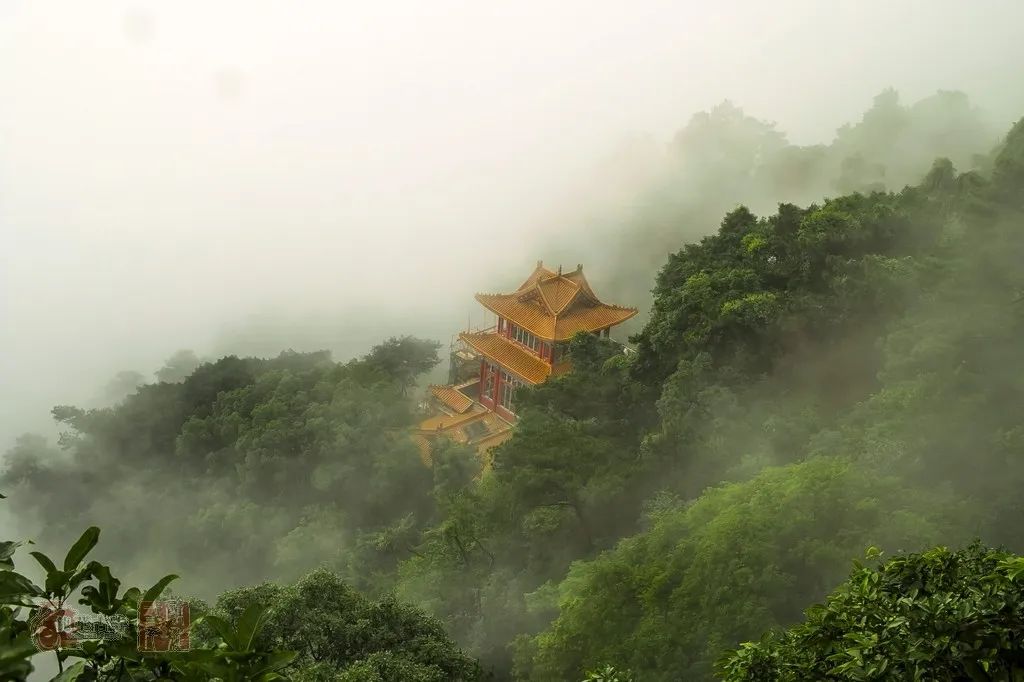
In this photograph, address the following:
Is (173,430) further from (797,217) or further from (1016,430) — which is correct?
(1016,430)

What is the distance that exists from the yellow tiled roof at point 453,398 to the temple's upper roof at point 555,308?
131 inches

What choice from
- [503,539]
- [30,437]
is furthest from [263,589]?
[30,437]

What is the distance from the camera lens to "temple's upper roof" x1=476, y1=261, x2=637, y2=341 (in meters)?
29.5

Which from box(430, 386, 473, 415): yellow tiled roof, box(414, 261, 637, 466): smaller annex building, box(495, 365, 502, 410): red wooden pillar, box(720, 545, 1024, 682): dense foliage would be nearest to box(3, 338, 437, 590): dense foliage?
box(430, 386, 473, 415): yellow tiled roof

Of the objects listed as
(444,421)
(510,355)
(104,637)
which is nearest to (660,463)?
(510,355)

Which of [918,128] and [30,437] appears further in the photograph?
[918,128]

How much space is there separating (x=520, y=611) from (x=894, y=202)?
15.0 m

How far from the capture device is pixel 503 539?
20.2 meters

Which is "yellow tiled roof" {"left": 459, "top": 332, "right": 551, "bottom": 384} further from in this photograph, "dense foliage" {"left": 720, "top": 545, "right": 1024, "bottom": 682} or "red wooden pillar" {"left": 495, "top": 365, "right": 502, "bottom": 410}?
"dense foliage" {"left": 720, "top": 545, "right": 1024, "bottom": 682}

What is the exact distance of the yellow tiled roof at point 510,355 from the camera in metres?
29.5

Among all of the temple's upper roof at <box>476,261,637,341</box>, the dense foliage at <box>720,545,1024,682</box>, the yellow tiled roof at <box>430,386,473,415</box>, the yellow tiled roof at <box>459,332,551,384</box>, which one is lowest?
the dense foliage at <box>720,545,1024,682</box>

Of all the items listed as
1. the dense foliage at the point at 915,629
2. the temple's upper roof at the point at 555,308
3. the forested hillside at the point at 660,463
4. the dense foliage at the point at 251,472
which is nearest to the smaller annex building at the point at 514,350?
the temple's upper roof at the point at 555,308

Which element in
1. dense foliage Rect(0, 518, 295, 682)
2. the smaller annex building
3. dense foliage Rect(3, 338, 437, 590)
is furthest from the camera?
the smaller annex building

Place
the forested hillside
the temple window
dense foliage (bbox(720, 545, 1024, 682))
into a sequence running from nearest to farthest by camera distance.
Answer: dense foliage (bbox(720, 545, 1024, 682))
the forested hillside
the temple window
